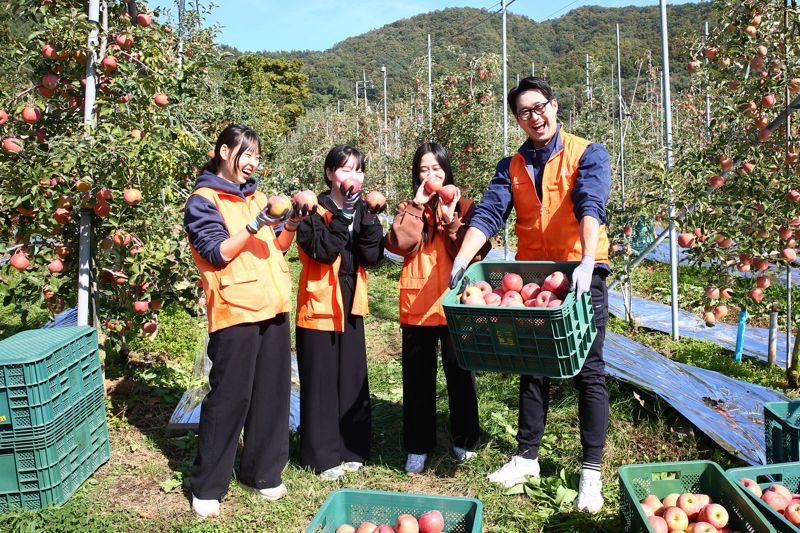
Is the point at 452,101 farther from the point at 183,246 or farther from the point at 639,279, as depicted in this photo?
the point at 183,246

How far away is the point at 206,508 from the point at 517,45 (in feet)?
128

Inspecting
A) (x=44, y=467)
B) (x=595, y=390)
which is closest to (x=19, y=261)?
(x=44, y=467)

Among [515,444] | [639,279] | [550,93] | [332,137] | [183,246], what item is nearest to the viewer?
[550,93]

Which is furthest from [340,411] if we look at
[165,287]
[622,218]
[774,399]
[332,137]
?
[332,137]

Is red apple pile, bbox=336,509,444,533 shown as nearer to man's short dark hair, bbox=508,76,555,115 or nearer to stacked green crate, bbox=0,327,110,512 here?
stacked green crate, bbox=0,327,110,512

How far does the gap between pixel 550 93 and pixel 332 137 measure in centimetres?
1642

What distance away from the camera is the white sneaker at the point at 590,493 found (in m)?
2.64

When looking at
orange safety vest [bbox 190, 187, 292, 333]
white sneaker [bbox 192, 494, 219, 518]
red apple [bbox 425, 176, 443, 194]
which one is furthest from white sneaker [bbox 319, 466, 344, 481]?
red apple [bbox 425, 176, 443, 194]

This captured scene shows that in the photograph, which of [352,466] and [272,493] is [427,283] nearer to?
[352,466]

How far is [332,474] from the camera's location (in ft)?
9.98

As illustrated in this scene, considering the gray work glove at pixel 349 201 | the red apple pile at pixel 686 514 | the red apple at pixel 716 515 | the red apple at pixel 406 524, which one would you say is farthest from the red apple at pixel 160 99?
the red apple at pixel 716 515

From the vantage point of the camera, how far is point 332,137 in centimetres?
1852

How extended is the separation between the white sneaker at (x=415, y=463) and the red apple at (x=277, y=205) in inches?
55.8

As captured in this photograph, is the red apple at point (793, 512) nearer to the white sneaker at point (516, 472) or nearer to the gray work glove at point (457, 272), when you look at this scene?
the white sneaker at point (516, 472)
